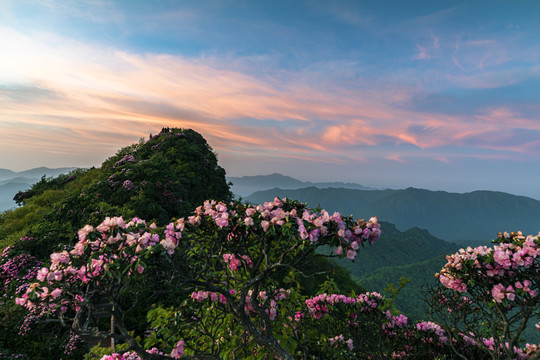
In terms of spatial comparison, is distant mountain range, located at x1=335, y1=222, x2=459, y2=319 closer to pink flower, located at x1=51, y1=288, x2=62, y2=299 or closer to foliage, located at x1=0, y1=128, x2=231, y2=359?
foliage, located at x1=0, y1=128, x2=231, y2=359

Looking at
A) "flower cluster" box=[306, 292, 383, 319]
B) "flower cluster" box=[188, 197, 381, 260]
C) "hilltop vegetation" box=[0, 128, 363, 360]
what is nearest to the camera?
"flower cluster" box=[188, 197, 381, 260]

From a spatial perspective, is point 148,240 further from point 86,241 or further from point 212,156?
point 212,156

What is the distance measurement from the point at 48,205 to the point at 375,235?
27399mm

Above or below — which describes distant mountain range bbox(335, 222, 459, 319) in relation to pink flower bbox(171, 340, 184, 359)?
below

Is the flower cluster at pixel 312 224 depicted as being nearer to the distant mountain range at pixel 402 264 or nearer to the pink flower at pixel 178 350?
the pink flower at pixel 178 350

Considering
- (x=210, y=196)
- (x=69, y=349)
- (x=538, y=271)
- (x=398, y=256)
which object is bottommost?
(x=398, y=256)

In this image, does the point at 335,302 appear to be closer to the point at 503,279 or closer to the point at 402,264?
the point at 503,279

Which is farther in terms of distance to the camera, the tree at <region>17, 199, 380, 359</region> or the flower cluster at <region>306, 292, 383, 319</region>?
the flower cluster at <region>306, 292, 383, 319</region>

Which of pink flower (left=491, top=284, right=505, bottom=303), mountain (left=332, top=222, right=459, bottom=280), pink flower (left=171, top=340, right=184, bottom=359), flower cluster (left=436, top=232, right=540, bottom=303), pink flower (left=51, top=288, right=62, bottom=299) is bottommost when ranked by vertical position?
mountain (left=332, top=222, right=459, bottom=280)

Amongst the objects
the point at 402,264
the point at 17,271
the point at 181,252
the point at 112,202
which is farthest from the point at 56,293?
the point at 402,264

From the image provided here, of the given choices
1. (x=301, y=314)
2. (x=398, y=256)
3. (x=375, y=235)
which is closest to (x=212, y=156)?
(x=301, y=314)

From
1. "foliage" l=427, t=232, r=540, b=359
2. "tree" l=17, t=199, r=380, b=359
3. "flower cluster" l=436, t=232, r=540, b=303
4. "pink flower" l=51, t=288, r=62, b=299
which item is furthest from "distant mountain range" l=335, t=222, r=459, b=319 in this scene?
"pink flower" l=51, t=288, r=62, b=299

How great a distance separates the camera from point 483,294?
16.3 ft

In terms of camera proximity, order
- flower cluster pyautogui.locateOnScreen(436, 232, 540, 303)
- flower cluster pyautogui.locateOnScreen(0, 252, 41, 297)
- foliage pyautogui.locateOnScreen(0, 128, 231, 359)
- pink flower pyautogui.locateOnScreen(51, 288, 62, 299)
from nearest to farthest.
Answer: pink flower pyautogui.locateOnScreen(51, 288, 62, 299) → flower cluster pyautogui.locateOnScreen(436, 232, 540, 303) → foliage pyautogui.locateOnScreen(0, 128, 231, 359) → flower cluster pyautogui.locateOnScreen(0, 252, 41, 297)
